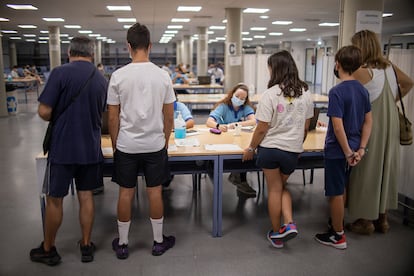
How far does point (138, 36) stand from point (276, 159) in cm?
132

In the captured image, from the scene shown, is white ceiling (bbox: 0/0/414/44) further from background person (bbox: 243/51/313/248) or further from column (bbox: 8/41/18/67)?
column (bbox: 8/41/18/67)

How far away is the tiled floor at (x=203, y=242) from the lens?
8.98 feet

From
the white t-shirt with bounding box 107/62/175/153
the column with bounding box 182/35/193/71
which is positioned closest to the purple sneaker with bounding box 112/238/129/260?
the white t-shirt with bounding box 107/62/175/153

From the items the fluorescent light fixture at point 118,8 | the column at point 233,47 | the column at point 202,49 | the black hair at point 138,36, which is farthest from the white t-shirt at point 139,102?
the column at point 202,49

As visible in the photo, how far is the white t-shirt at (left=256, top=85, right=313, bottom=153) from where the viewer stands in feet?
9.07

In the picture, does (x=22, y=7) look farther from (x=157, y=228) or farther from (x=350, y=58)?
(x=350, y=58)

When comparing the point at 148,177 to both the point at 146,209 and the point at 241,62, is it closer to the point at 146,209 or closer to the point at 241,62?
the point at 146,209

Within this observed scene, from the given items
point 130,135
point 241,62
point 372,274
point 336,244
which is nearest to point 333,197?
point 336,244

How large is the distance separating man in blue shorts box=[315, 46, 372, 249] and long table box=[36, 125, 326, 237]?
1.04ft

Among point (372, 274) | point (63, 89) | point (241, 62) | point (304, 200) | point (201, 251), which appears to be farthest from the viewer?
point (241, 62)

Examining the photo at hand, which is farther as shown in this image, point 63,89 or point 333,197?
point 333,197

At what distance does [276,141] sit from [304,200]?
153 cm

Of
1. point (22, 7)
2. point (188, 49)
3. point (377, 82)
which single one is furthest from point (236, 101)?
point (188, 49)

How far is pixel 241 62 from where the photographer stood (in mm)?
10195
